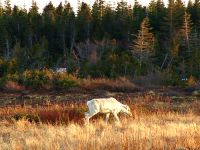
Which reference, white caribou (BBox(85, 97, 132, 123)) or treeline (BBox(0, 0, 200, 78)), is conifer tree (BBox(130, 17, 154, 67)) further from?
white caribou (BBox(85, 97, 132, 123))

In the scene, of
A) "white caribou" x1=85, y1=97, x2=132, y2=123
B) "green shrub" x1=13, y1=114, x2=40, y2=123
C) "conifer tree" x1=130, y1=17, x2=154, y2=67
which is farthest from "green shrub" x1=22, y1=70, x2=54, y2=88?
"white caribou" x1=85, y1=97, x2=132, y2=123

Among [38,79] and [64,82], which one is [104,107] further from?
[38,79]

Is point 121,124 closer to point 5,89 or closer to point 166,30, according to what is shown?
point 5,89

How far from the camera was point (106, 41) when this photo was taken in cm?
5512

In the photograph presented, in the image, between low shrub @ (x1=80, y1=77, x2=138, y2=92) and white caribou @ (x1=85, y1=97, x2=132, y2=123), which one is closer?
white caribou @ (x1=85, y1=97, x2=132, y2=123)

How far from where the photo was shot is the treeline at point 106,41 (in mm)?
45000

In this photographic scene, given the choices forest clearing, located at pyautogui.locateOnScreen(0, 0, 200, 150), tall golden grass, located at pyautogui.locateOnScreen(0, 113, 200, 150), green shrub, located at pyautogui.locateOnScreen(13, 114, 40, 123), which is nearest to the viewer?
tall golden grass, located at pyautogui.locateOnScreen(0, 113, 200, 150)

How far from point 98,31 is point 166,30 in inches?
325

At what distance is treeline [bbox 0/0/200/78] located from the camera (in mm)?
45000

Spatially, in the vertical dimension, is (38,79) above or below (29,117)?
above

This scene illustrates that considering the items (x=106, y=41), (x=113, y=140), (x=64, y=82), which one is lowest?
(x=64, y=82)

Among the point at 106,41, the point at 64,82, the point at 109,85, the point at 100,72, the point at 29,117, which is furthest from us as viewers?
the point at 106,41

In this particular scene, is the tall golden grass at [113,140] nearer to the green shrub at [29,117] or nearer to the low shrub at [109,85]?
the green shrub at [29,117]

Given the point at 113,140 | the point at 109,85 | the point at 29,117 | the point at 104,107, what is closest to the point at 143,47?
the point at 109,85
